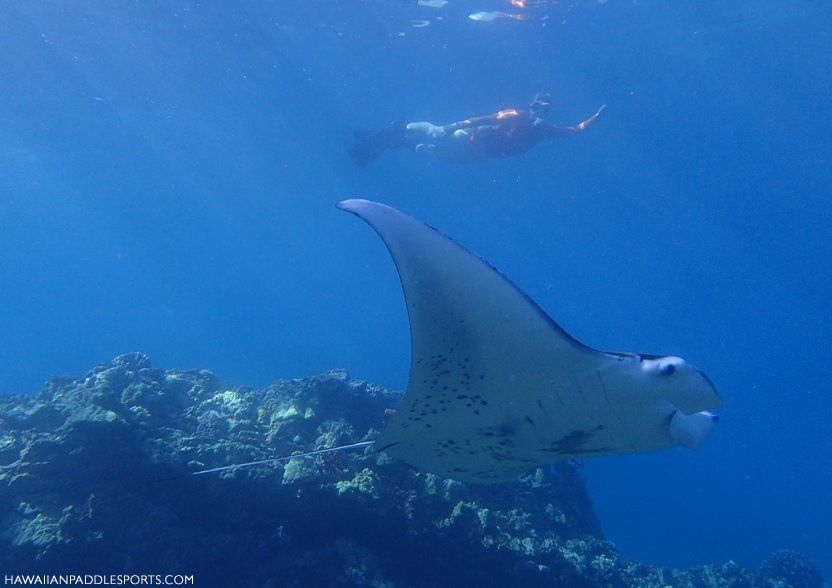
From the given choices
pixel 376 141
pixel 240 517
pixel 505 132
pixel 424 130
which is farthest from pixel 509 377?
pixel 376 141

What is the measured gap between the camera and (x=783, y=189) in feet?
116

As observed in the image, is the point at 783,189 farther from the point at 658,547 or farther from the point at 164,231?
the point at 164,231

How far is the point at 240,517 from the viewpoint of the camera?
5285mm

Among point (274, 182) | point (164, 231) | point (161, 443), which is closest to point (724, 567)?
point (161, 443)

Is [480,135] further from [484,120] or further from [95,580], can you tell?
[95,580]

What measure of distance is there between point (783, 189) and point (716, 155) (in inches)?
361

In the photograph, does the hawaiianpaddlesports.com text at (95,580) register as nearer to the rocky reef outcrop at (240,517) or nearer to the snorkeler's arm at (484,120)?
the rocky reef outcrop at (240,517)

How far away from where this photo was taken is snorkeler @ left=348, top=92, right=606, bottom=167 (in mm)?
16188

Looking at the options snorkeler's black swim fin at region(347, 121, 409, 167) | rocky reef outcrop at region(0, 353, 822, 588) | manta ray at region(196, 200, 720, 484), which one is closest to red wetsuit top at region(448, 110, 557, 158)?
snorkeler's black swim fin at region(347, 121, 409, 167)

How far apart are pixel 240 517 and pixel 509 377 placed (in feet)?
13.1

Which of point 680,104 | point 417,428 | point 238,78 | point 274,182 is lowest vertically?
point 417,428

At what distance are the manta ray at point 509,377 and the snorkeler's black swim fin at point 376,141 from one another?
64.1 ft

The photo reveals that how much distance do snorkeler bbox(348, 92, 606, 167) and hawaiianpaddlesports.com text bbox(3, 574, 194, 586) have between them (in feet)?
48.7

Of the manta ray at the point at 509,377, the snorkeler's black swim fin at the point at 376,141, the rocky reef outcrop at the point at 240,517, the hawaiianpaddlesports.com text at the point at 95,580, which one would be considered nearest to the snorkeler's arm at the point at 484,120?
the snorkeler's black swim fin at the point at 376,141
